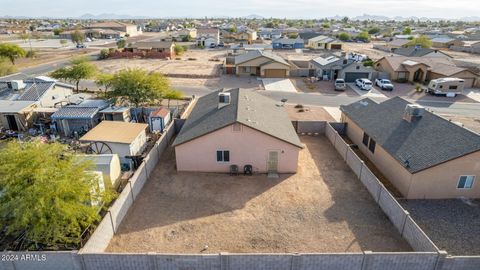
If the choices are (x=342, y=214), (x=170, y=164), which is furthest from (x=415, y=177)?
(x=170, y=164)

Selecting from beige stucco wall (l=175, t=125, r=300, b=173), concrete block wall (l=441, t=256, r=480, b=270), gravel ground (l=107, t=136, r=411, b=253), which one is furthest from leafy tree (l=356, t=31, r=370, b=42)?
concrete block wall (l=441, t=256, r=480, b=270)

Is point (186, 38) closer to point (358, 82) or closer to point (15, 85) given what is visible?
point (358, 82)

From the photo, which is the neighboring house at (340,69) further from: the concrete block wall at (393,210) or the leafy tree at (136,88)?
the concrete block wall at (393,210)

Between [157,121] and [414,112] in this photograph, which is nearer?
[414,112]

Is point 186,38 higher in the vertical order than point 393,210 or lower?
higher

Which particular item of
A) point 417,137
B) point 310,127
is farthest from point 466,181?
point 310,127

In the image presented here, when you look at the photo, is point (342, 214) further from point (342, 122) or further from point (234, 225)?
point (342, 122)
